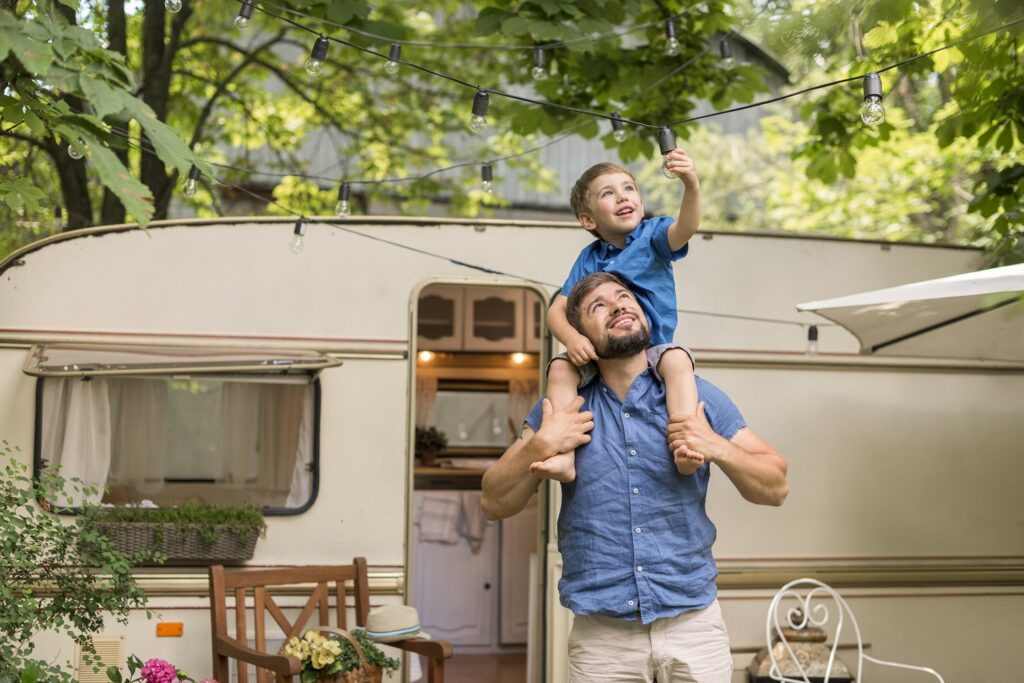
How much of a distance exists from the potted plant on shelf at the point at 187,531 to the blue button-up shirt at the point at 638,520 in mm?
2780

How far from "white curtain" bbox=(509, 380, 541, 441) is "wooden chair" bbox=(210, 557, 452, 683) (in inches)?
142

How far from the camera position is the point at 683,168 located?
313cm

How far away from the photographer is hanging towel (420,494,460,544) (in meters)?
7.98

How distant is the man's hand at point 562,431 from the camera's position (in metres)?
3.07

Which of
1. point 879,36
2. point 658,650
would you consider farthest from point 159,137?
point 879,36

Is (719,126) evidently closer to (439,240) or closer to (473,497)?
(473,497)

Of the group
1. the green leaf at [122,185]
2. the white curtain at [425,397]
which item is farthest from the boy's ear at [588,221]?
the white curtain at [425,397]

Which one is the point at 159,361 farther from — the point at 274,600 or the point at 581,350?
the point at 581,350

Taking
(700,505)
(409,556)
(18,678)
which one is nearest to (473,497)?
(409,556)

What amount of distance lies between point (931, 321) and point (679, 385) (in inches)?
120

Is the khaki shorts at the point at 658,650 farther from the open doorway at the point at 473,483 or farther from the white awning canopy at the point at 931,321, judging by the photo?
the open doorway at the point at 473,483

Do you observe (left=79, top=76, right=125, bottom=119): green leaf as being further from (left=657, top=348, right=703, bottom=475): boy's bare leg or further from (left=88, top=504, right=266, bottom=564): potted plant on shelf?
(left=88, top=504, right=266, bottom=564): potted plant on shelf

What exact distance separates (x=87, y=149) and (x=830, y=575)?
4.54 metres

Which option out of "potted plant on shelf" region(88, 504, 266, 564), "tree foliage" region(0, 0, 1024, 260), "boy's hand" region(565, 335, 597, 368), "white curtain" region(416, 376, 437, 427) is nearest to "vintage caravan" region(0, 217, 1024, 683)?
"potted plant on shelf" region(88, 504, 266, 564)
